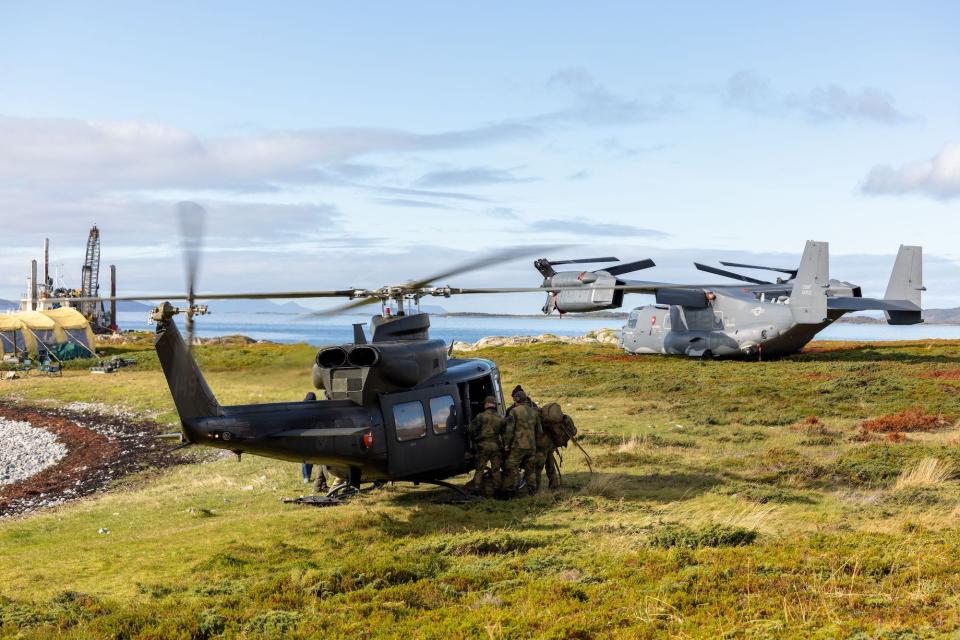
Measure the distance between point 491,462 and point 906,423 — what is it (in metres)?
14.2

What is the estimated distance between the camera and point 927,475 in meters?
15.2

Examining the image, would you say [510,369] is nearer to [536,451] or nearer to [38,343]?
[536,451]

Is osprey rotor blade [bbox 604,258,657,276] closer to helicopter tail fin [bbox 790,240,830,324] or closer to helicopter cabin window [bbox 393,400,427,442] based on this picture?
helicopter tail fin [bbox 790,240,830,324]

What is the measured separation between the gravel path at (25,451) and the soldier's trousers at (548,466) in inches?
574

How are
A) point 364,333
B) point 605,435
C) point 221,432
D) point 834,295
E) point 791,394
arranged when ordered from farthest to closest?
point 834,295
point 791,394
point 605,435
point 364,333
point 221,432

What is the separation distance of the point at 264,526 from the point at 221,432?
6.63 feet

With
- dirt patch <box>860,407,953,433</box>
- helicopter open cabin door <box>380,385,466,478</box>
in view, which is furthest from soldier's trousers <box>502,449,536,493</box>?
dirt patch <box>860,407,953,433</box>

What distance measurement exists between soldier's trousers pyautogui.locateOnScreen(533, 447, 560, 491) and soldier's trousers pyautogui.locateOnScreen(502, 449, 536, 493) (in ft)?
0.37

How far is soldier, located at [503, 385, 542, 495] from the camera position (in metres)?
13.9

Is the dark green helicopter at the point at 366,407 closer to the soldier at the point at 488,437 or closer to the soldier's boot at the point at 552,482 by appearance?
the soldier at the point at 488,437

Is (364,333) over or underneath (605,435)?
over

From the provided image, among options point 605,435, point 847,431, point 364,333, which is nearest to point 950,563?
point 364,333

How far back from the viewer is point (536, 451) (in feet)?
46.7

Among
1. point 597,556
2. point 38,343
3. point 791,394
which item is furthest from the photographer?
point 38,343
